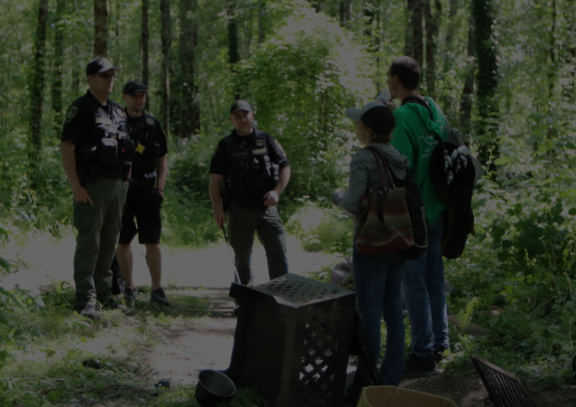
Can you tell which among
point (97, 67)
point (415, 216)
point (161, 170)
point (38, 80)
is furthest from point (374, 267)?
point (38, 80)

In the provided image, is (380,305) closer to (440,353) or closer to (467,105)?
(440,353)

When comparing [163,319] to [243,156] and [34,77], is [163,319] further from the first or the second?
[34,77]

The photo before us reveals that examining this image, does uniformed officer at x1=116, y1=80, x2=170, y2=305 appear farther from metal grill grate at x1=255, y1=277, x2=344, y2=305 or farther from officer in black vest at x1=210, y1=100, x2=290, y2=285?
metal grill grate at x1=255, y1=277, x2=344, y2=305

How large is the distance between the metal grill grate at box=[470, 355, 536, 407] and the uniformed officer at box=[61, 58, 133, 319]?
3.39 meters

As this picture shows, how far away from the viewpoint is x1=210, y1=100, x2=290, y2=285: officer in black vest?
6215 mm

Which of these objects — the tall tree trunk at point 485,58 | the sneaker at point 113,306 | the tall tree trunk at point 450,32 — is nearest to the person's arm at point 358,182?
the sneaker at point 113,306

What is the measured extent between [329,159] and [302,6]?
552cm

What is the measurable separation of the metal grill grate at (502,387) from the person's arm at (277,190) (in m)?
3.11

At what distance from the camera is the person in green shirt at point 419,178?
4.31m

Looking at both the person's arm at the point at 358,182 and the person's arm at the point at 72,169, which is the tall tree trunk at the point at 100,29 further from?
the person's arm at the point at 358,182

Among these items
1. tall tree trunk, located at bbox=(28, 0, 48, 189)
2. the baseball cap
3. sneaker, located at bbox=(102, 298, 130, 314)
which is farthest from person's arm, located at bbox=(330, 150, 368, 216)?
tall tree trunk, located at bbox=(28, 0, 48, 189)

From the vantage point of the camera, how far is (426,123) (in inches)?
172

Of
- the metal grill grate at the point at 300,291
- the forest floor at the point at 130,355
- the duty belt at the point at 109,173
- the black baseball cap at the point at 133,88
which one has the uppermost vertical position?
the black baseball cap at the point at 133,88

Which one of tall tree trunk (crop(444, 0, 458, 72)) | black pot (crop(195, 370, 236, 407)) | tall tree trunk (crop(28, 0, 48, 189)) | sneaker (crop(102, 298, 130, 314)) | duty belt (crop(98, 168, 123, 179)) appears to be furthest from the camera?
tall tree trunk (crop(444, 0, 458, 72))
